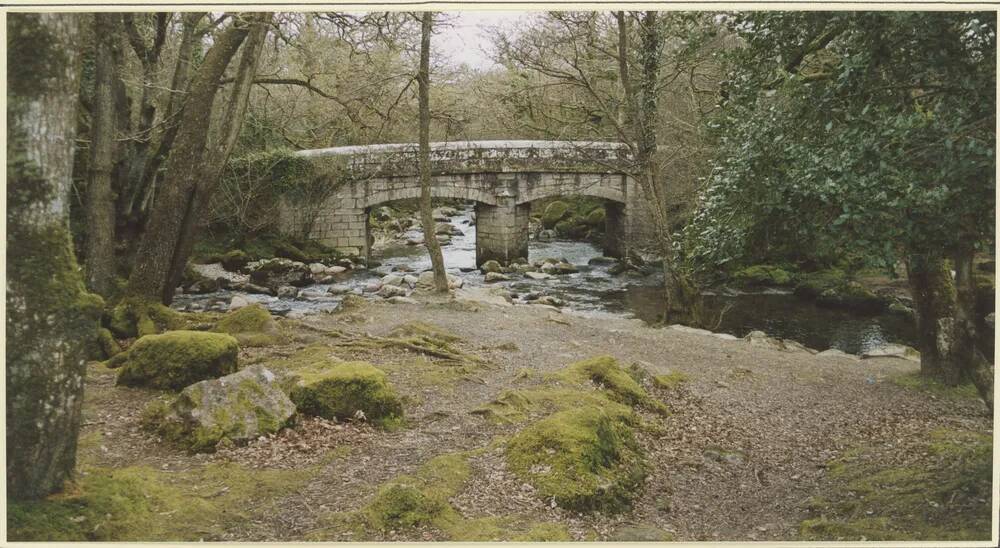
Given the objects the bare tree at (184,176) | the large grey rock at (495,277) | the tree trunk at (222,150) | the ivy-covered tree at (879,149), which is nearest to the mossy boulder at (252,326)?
the bare tree at (184,176)

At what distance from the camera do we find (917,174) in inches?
192

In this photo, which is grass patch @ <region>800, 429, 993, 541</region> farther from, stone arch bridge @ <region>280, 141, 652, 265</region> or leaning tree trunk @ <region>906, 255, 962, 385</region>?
stone arch bridge @ <region>280, 141, 652, 265</region>

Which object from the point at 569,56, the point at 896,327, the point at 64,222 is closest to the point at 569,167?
the point at 569,56

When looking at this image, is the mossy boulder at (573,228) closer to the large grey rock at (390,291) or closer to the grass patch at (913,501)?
the large grey rock at (390,291)

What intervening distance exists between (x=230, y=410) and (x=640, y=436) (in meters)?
4.05

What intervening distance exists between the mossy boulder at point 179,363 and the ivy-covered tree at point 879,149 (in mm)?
5063

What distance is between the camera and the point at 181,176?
10211 mm

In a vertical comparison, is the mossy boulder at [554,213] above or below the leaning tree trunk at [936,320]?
above

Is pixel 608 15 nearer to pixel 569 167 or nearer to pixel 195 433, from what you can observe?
pixel 569 167

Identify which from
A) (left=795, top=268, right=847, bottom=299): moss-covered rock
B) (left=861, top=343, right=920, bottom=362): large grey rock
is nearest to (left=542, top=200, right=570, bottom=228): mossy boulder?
(left=795, top=268, right=847, bottom=299): moss-covered rock

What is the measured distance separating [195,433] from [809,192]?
5142 millimetres

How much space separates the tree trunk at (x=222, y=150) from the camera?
414 inches

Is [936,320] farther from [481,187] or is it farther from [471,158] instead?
[481,187]

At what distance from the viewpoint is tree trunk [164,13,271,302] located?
414 inches
